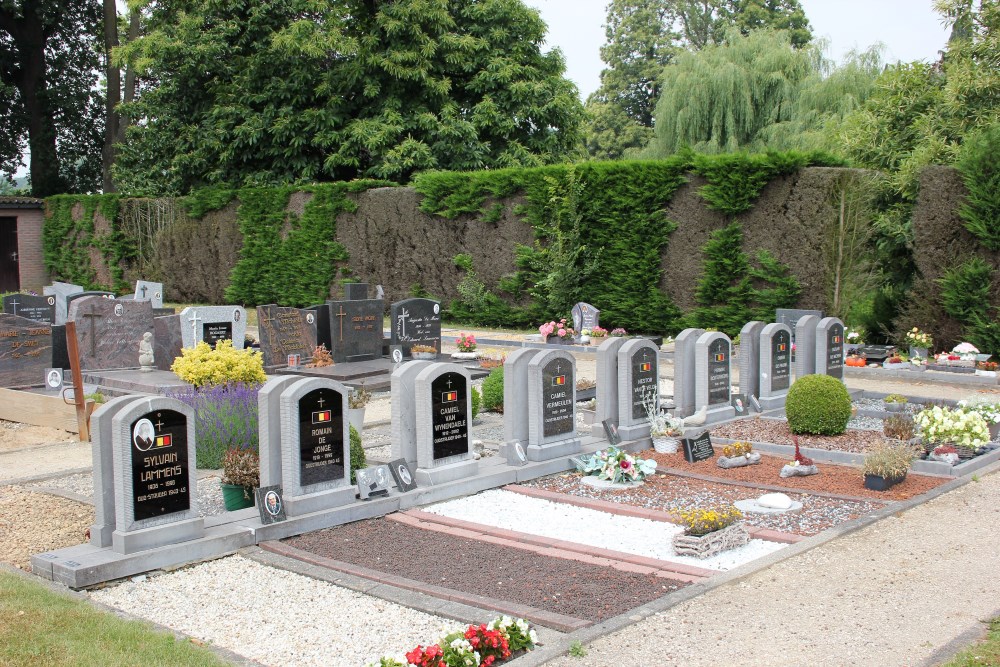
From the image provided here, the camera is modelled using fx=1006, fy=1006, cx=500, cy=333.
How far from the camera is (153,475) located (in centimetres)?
739

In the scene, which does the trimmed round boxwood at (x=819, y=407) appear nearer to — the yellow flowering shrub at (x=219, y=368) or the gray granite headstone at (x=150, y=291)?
the yellow flowering shrub at (x=219, y=368)

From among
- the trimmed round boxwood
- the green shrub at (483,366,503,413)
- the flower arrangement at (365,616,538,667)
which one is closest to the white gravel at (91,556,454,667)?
A: the flower arrangement at (365,616,538,667)

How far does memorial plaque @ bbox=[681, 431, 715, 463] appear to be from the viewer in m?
10.8

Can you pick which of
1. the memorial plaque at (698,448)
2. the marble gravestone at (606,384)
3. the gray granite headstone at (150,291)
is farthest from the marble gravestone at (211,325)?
the memorial plaque at (698,448)

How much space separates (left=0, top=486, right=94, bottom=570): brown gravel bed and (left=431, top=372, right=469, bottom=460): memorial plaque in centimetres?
312

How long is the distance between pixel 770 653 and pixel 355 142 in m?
25.9

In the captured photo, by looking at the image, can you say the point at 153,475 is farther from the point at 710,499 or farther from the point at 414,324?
the point at 414,324

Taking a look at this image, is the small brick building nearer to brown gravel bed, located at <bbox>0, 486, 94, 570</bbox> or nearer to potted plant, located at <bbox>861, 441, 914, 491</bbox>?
brown gravel bed, located at <bbox>0, 486, 94, 570</bbox>

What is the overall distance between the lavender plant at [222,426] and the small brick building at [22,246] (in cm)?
2848

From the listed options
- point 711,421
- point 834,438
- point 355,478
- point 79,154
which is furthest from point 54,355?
point 79,154

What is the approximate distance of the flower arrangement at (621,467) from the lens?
9867mm

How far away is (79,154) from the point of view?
40750mm

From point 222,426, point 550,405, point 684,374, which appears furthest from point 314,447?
point 684,374

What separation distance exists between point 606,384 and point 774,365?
348 centimetres
